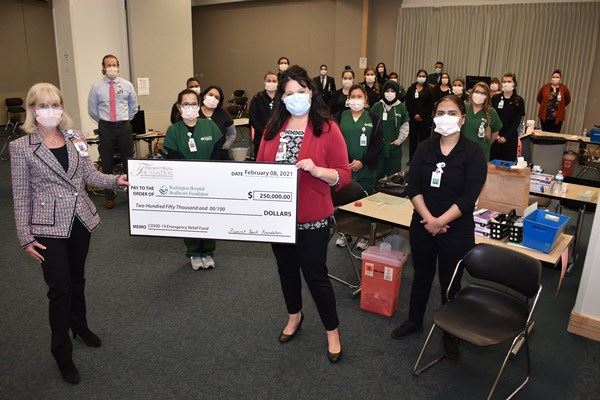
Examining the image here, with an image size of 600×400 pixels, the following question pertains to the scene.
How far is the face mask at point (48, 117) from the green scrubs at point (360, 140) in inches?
109

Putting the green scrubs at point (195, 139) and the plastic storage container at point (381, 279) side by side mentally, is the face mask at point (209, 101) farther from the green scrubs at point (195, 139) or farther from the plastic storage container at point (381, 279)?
the plastic storage container at point (381, 279)

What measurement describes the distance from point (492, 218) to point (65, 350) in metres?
2.91

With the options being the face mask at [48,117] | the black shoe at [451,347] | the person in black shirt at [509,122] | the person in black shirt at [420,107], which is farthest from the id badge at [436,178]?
the person in black shirt at [420,107]

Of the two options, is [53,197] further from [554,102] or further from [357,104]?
[554,102]

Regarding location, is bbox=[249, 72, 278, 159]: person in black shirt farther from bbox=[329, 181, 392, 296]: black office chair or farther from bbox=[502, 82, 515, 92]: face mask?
bbox=[502, 82, 515, 92]: face mask

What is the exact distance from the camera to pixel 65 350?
8.93 ft

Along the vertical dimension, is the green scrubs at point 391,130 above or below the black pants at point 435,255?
above

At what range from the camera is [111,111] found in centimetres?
611

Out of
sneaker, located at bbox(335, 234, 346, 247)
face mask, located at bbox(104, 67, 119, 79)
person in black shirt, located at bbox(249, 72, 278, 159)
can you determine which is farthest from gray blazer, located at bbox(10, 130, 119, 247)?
person in black shirt, located at bbox(249, 72, 278, 159)

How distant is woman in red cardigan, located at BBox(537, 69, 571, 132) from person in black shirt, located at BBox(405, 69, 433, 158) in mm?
2408

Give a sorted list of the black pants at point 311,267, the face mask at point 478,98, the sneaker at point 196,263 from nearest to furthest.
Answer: the black pants at point 311,267 < the sneaker at point 196,263 < the face mask at point 478,98

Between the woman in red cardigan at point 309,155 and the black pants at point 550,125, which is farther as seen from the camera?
the black pants at point 550,125

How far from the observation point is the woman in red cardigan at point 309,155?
2.58m

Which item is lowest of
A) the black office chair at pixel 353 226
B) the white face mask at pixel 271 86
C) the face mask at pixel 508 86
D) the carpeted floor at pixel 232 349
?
the carpeted floor at pixel 232 349
